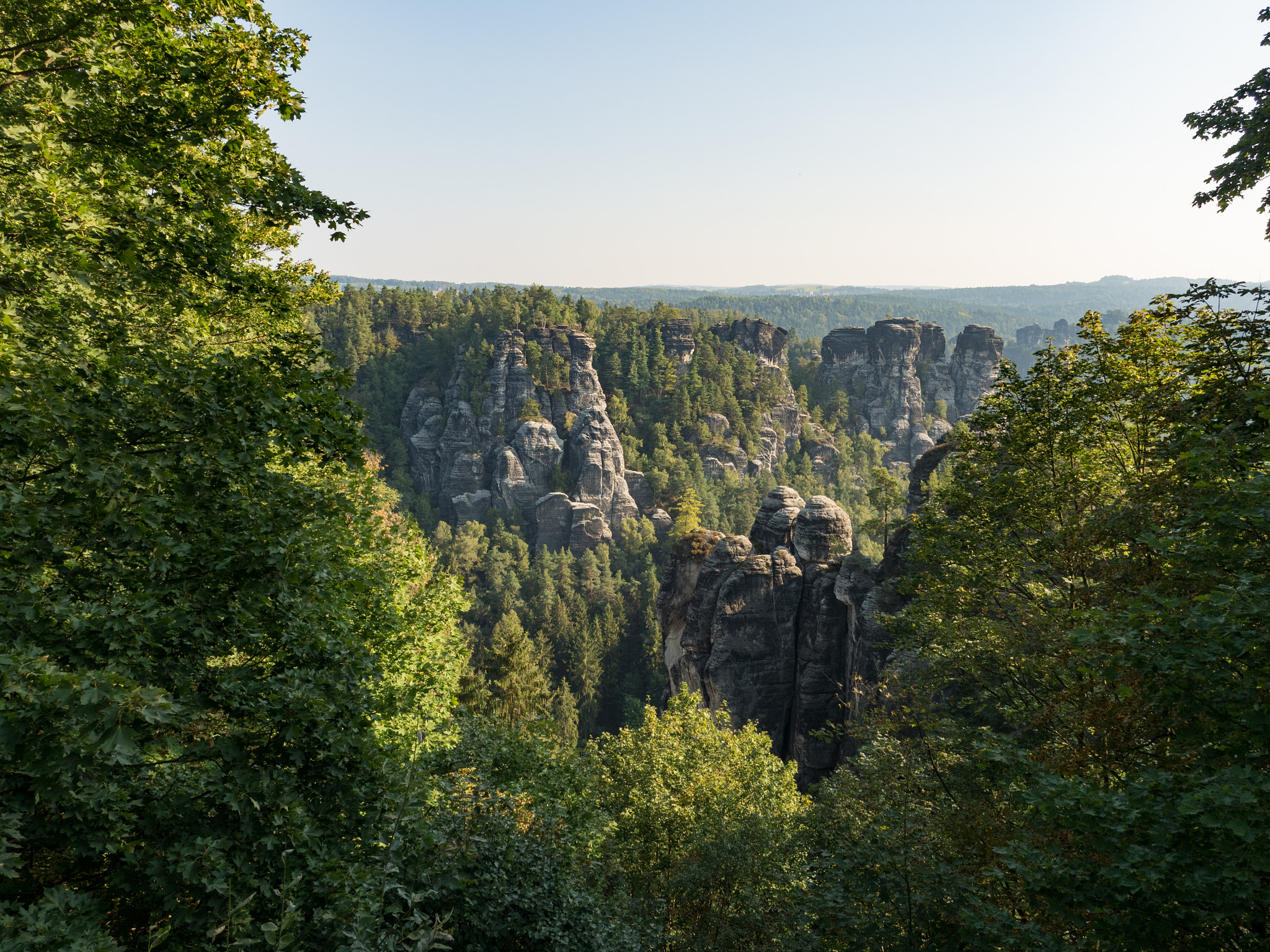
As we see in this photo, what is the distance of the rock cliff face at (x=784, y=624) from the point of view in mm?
34219

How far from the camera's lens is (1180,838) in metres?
5.43

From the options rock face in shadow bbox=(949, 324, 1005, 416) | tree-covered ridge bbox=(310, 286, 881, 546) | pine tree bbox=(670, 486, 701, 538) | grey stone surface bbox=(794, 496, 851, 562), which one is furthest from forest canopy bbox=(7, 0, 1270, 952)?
rock face in shadow bbox=(949, 324, 1005, 416)

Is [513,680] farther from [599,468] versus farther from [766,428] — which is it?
[766,428]

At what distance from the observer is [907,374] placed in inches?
4732

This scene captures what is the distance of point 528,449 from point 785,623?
60.7 meters

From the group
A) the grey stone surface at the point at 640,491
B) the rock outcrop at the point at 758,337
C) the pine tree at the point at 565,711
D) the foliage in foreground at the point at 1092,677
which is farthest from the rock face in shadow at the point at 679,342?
the foliage in foreground at the point at 1092,677

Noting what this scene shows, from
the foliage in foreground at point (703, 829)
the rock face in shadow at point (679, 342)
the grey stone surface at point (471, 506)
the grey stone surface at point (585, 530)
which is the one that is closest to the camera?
the foliage in foreground at point (703, 829)

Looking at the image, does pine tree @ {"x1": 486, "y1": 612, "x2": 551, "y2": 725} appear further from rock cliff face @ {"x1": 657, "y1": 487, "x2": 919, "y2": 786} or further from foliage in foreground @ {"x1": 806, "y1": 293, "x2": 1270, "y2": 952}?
foliage in foreground @ {"x1": 806, "y1": 293, "x2": 1270, "y2": 952}

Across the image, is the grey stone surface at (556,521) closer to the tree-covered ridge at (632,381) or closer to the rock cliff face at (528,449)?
the rock cliff face at (528,449)

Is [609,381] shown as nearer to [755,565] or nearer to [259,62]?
[755,565]

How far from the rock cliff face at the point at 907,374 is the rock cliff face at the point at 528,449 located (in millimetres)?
53834

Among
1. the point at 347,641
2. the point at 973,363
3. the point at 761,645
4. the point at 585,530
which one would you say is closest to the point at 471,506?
the point at 585,530

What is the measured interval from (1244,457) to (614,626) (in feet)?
232

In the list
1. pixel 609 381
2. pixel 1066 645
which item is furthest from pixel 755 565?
pixel 609 381
